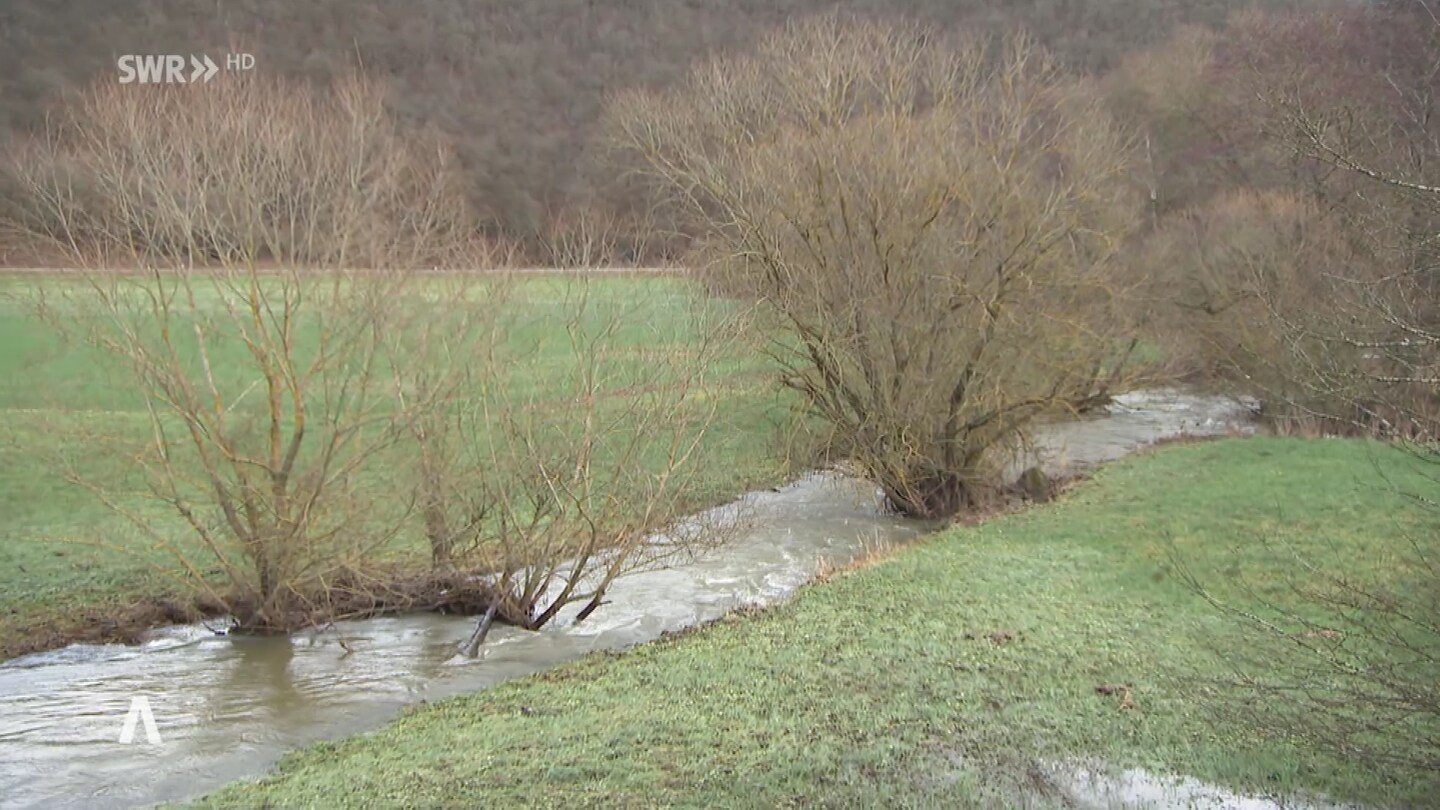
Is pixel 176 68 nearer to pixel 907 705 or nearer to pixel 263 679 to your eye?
pixel 263 679

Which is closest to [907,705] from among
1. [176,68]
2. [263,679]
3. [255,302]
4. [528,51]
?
[263,679]

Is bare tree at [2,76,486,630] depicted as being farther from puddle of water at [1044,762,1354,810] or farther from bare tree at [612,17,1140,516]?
puddle of water at [1044,762,1354,810]

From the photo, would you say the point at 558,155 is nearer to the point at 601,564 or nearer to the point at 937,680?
the point at 601,564

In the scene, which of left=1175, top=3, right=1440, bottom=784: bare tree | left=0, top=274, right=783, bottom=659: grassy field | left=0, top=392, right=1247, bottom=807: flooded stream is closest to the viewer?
left=1175, top=3, right=1440, bottom=784: bare tree

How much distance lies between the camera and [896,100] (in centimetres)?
1884

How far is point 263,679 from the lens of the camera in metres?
11.6

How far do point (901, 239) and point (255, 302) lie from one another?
9880mm

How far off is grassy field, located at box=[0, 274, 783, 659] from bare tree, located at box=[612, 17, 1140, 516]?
1.62 m

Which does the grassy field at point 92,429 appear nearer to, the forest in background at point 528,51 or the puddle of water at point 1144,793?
the forest in background at point 528,51

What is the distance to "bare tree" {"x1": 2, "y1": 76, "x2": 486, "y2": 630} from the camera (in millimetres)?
11891

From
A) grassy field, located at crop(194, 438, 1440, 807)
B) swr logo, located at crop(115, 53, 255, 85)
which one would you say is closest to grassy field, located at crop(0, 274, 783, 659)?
swr logo, located at crop(115, 53, 255, 85)

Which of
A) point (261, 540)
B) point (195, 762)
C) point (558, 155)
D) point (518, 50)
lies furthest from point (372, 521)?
point (518, 50)

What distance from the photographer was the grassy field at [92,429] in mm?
12812

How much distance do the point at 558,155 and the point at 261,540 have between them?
1149 inches
